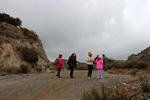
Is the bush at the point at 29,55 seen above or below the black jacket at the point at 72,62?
above

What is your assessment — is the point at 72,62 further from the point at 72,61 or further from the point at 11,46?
the point at 11,46

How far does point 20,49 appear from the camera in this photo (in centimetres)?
2292

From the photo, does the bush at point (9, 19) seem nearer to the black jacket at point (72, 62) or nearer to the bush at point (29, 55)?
the bush at point (29, 55)

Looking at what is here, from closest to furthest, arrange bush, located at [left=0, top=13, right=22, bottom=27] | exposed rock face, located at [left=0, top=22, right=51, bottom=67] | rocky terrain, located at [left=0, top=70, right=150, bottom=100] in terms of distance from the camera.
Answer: rocky terrain, located at [left=0, top=70, right=150, bottom=100] → exposed rock face, located at [left=0, top=22, right=51, bottom=67] → bush, located at [left=0, top=13, right=22, bottom=27]

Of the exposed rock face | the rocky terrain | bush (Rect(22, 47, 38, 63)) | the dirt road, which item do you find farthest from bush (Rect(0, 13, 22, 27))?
the rocky terrain

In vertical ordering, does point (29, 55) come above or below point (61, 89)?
above

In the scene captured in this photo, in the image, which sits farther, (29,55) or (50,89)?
(29,55)

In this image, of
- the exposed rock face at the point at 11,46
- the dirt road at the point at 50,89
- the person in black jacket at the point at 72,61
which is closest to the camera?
the dirt road at the point at 50,89

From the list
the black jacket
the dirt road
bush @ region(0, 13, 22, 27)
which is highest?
bush @ region(0, 13, 22, 27)

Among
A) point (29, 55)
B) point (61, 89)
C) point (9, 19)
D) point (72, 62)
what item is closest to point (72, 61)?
point (72, 62)

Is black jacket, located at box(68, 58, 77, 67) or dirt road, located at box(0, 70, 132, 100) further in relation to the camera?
black jacket, located at box(68, 58, 77, 67)

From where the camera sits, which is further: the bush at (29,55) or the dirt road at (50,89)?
the bush at (29,55)

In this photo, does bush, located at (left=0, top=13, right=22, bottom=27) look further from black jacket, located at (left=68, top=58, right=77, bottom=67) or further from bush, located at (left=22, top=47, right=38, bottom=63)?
black jacket, located at (left=68, top=58, right=77, bottom=67)

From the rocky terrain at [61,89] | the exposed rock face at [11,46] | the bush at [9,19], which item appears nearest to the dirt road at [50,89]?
the rocky terrain at [61,89]
